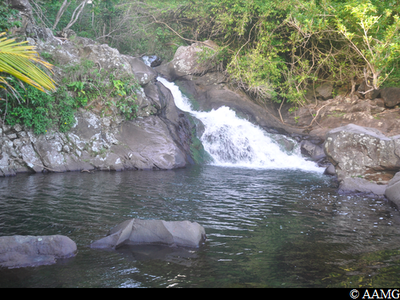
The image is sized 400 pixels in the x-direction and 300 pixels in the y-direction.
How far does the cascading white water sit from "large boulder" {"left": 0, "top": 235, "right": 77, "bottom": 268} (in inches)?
423

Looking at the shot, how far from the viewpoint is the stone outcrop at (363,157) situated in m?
8.89

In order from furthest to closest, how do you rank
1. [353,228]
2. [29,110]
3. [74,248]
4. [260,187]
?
[29,110] < [260,187] < [353,228] < [74,248]

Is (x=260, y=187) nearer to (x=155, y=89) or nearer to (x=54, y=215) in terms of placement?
(x=54, y=215)

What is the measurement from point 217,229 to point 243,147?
9.97 metres

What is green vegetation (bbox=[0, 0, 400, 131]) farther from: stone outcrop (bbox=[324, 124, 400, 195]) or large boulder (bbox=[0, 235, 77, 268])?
large boulder (bbox=[0, 235, 77, 268])

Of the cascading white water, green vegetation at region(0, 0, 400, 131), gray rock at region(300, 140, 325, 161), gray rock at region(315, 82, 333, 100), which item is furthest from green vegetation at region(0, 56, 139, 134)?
gray rock at region(315, 82, 333, 100)

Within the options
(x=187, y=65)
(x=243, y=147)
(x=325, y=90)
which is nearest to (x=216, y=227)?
(x=243, y=147)

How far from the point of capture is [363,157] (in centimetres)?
933

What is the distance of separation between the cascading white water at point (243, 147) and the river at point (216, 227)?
298cm

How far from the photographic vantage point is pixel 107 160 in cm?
1250

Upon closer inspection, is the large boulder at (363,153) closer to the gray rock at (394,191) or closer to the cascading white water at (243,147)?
the gray rock at (394,191)

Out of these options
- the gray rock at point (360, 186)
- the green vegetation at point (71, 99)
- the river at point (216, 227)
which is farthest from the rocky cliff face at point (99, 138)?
the gray rock at point (360, 186)
